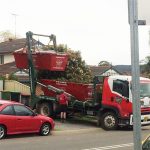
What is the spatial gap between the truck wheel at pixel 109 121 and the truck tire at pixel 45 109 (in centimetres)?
335

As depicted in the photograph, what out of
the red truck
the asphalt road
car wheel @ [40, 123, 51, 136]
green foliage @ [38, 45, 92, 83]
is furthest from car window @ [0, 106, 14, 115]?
green foliage @ [38, 45, 92, 83]

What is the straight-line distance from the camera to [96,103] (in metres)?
22.5

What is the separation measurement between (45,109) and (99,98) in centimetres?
325

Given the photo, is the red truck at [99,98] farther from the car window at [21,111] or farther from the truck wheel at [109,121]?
the car window at [21,111]

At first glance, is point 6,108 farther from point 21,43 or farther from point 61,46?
point 21,43

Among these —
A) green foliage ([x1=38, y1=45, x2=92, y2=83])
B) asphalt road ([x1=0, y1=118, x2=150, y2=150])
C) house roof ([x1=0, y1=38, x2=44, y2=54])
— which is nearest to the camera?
asphalt road ([x1=0, y1=118, x2=150, y2=150])

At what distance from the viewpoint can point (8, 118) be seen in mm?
16641

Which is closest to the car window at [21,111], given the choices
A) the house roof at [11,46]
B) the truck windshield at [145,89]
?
the truck windshield at [145,89]

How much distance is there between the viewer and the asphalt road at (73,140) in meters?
14.9

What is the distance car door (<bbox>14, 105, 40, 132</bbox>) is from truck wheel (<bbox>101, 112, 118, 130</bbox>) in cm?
448

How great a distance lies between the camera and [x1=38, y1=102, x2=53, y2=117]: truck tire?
78.5 feet

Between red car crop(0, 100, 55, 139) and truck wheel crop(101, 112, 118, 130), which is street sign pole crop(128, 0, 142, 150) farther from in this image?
truck wheel crop(101, 112, 118, 130)

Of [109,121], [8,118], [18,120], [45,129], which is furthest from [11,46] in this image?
[8,118]

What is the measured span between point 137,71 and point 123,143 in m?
13.6
